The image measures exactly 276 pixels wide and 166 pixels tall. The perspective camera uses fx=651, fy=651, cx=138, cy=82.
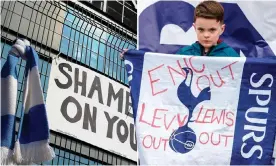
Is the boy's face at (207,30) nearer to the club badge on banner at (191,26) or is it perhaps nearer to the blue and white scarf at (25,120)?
the club badge on banner at (191,26)

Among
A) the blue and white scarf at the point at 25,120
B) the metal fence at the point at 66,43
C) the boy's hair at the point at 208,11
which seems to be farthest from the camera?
the metal fence at the point at 66,43

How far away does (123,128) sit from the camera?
18625mm

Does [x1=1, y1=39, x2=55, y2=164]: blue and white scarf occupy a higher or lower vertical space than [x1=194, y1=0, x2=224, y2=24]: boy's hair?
lower

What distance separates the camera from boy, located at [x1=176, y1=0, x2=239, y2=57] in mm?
5926

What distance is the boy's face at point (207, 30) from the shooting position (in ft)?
19.5

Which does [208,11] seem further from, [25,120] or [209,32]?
[25,120]

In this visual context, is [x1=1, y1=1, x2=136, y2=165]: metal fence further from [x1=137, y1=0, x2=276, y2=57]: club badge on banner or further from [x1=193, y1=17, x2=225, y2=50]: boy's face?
[x1=193, y1=17, x2=225, y2=50]: boy's face

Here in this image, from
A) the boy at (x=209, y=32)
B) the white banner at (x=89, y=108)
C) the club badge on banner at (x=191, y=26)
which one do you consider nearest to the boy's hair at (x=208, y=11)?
the boy at (x=209, y=32)

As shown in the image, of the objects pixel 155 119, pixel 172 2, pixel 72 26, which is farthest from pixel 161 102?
pixel 72 26

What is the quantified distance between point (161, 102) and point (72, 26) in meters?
13.2

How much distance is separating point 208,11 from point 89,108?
1207 centimetres

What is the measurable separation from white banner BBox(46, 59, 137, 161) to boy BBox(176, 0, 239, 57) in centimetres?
1104

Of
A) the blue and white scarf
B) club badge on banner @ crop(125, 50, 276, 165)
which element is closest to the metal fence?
the blue and white scarf

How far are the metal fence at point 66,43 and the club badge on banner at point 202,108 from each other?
1068 cm
